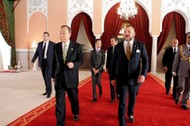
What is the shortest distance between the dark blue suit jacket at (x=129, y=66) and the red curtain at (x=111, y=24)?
756 centimetres

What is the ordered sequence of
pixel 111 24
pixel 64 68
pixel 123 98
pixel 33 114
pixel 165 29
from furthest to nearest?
1. pixel 111 24
2. pixel 165 29
3. pixel 33 114
4. pixel 64 68
5. pixel 123 98

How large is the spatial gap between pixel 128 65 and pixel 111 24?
777 cm

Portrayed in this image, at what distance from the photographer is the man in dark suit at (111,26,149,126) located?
100.0 inches

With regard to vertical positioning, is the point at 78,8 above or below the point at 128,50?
above

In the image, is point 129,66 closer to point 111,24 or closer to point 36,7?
point 111,24

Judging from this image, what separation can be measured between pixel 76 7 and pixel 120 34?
110 inches

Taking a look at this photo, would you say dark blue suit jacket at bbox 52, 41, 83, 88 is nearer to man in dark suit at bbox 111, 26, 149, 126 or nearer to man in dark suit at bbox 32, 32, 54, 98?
man in dark suit at bbox 111, 26, 149, 126

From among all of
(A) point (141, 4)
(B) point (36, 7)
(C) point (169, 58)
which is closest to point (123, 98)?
(C) point (169, 58)

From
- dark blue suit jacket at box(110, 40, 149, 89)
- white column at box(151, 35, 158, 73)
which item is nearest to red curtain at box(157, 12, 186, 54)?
white column at box(151, 35, 158, 73)

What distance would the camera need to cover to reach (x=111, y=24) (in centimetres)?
1004

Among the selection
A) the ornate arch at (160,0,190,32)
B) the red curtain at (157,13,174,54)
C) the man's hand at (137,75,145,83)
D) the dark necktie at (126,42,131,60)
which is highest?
the ornate arch at (160,0,190,32)

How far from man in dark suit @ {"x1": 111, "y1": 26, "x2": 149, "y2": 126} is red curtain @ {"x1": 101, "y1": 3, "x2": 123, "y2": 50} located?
756cm

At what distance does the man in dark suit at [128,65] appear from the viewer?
254 cm

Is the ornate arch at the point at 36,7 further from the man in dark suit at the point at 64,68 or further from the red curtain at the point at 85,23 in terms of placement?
the man in dark suit at the point at 64,68
